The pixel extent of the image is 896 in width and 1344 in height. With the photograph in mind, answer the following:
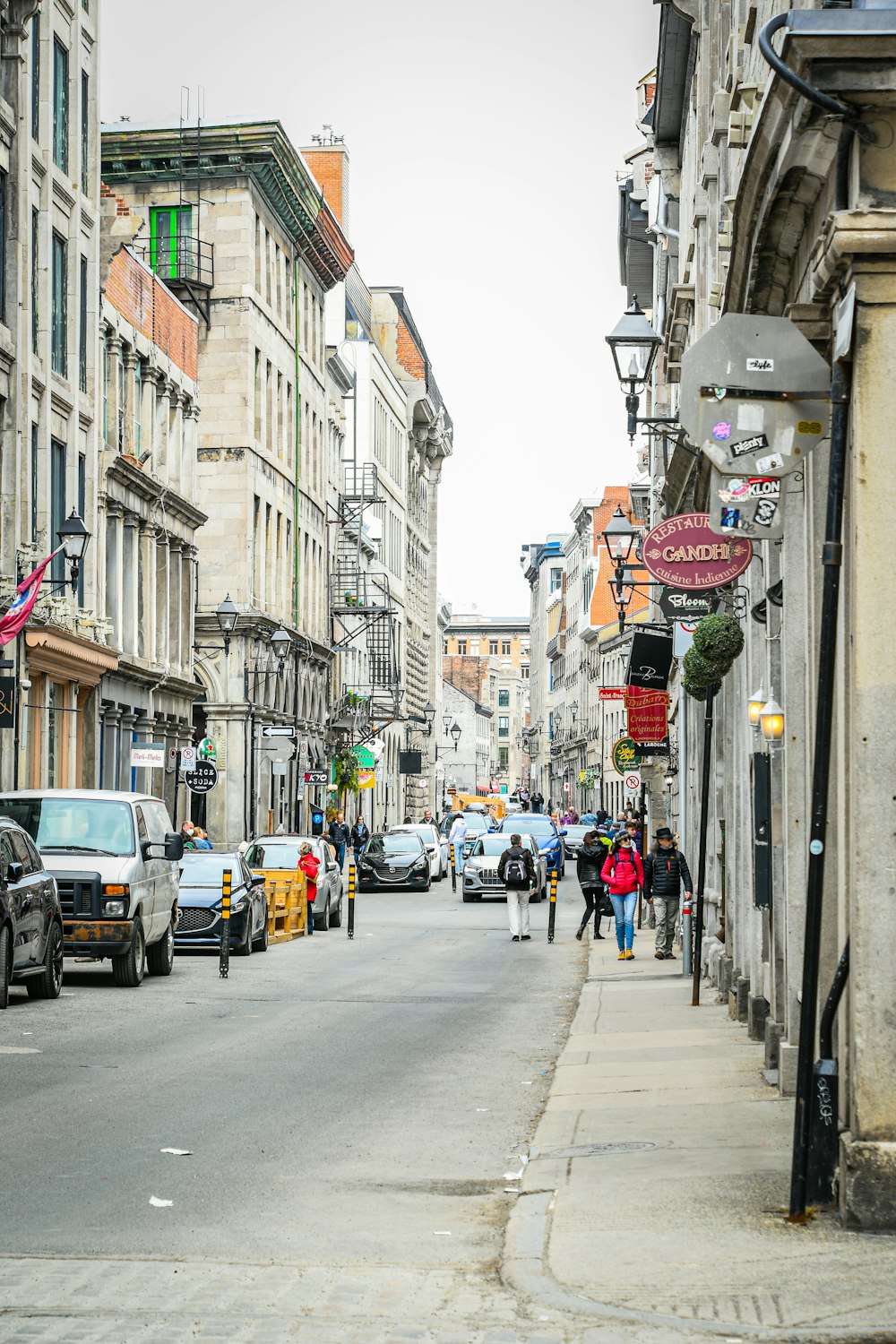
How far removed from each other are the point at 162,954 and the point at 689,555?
940cm

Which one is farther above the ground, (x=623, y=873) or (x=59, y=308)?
(x=59, y=308)

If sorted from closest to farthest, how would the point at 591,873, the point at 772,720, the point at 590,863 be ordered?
the point at 772,720, the point at 590,863, the point at 591,873

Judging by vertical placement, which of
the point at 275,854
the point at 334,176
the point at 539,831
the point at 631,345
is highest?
the point at 334,176

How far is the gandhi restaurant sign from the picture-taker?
17922mm

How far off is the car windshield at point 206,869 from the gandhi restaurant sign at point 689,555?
1147 centimetres

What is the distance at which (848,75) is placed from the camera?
8.55 meters

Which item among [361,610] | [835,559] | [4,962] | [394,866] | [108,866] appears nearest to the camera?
[835,559]

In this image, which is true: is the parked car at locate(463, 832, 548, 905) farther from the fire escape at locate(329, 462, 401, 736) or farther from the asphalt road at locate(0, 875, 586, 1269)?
the fire escape at locate(329, 462, 401, 736)

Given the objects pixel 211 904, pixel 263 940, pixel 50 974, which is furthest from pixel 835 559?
pixel 263 940

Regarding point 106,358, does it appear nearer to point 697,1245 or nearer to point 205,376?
point 205,376

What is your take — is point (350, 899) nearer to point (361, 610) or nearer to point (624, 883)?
point (624, 883)

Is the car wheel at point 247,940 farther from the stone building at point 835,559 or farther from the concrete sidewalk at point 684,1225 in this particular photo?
the concrete sidewalk at point 684,1225

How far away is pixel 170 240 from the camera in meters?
62.8

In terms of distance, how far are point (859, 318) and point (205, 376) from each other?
55.5m
